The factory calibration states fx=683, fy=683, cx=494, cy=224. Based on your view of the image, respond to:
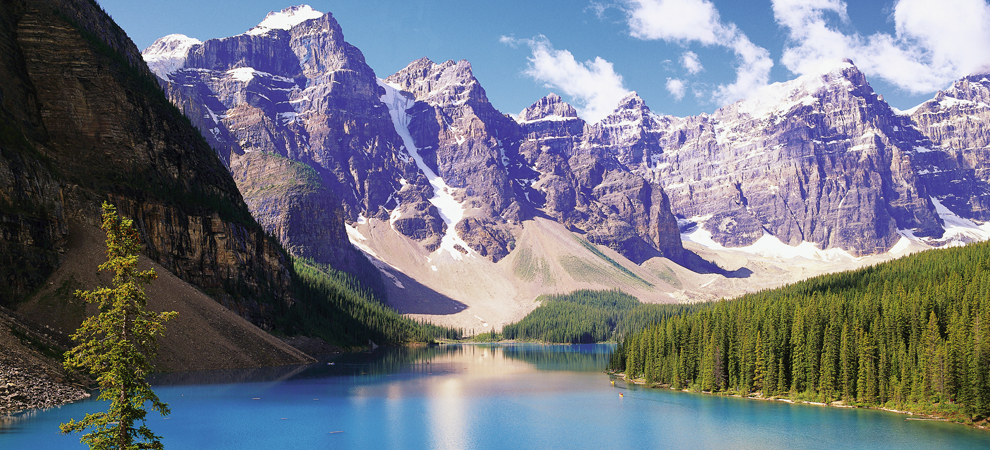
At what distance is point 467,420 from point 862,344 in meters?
45.4

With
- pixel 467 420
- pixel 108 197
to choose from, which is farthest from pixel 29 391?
pixel 108 197

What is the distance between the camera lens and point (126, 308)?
2606 cm

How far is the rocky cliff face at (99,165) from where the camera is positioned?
3497 inches

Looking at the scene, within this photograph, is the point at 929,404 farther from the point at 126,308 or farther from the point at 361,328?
the point at 361,328

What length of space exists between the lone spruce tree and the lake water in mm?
27892

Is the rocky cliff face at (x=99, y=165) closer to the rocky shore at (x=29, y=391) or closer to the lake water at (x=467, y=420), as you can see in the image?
the rocky shore at (x=29, y=391)

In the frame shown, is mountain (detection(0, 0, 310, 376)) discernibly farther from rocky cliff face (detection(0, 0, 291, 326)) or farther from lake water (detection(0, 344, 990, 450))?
lake water (detection(0, 344, 990, 450))

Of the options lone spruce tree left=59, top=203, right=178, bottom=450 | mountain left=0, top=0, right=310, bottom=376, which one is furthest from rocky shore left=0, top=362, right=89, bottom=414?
lone spruce tree left=59, top=203, right=178, bottom=450

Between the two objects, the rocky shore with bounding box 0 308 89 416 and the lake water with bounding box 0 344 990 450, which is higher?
the rocky shore with bounding box 0 308 89 416

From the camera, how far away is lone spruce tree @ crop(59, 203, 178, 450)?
2555 cm

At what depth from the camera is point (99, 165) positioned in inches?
4493

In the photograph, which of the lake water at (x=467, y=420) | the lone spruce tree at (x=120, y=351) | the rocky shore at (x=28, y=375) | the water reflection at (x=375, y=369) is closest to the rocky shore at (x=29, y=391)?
the rocky shore at (x=28, y=375)

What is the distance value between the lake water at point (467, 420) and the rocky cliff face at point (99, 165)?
29.1 meters

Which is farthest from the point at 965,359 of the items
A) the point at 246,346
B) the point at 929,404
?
the point at 246,346
